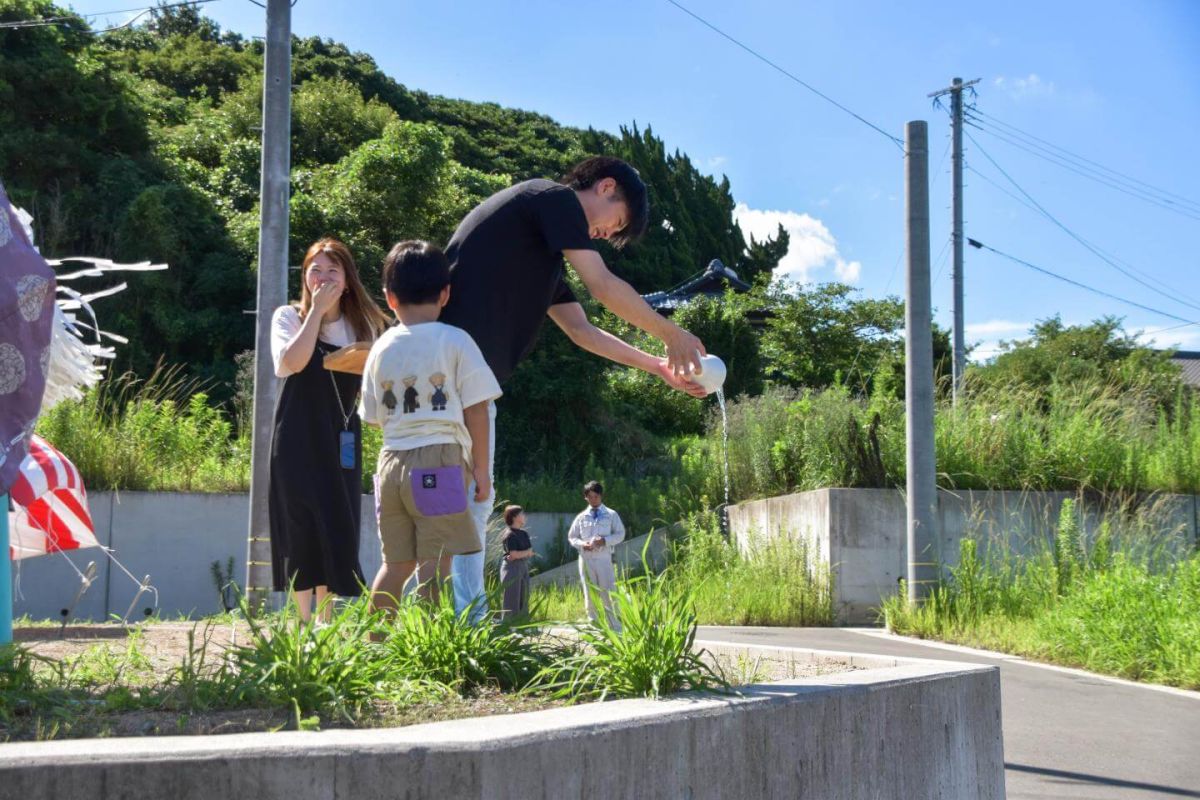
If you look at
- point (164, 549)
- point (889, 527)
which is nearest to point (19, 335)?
point (164, 549)

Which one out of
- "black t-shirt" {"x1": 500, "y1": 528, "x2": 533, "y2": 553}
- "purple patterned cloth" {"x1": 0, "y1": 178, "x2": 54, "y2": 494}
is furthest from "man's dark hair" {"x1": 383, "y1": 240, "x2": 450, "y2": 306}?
"black t-shirt" {"x1": 500, "y1": 528, "x2": 533, "y2": 553}

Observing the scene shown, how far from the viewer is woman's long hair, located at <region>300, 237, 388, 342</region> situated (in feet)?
16.5

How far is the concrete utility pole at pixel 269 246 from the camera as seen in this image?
8.94 meters

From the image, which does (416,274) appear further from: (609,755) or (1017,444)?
(1017,444)

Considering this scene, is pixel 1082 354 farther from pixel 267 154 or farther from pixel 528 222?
pixel 528 222

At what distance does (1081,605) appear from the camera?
10109mm

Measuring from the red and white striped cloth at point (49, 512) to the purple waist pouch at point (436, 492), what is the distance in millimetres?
2833

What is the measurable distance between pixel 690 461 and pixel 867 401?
627 cm

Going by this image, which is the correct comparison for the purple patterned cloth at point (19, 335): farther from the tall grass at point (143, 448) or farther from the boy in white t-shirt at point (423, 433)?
the tall grass at point (143, 448)

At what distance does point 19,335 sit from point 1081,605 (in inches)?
353

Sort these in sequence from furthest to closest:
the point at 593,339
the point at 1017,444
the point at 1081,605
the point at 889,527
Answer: the point at 1017,444
the point at 889,527
the point at 1081,605
the point at 593,339

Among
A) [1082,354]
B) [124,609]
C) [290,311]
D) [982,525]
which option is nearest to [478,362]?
[290,311]

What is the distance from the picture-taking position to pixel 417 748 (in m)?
2.33

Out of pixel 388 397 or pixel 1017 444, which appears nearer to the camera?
pixel 388 397
